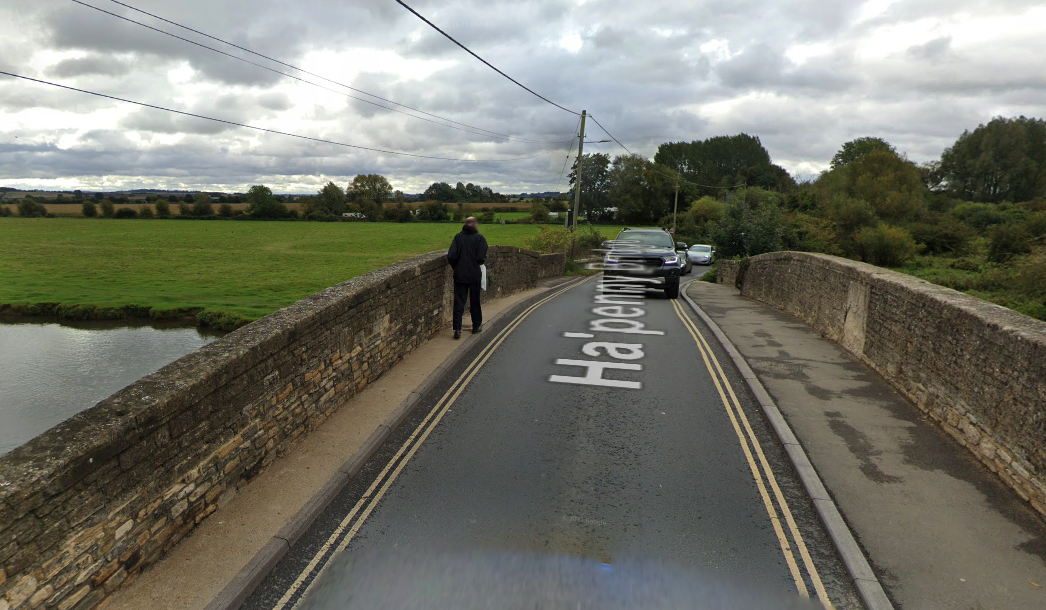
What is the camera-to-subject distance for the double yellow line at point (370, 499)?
12.6ft

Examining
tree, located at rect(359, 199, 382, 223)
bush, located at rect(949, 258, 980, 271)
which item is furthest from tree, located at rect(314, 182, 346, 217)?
bush, located at rect(949, 258, 980, 271)

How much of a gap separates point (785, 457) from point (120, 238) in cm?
7052

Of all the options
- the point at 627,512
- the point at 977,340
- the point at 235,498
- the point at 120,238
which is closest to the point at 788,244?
the point at 977,340

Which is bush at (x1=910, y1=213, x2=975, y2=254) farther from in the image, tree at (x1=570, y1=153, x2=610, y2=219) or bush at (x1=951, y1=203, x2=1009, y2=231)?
tree at (x1=570, y1=153, x2=610, y2=219)

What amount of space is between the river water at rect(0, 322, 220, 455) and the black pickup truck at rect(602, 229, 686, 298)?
1270 centimetres

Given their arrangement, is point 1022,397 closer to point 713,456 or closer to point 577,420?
point 713,456

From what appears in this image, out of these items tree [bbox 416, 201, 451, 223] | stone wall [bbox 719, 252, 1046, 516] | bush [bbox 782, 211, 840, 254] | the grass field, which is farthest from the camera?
→ tree [bbox 416, 201, 451, 223]

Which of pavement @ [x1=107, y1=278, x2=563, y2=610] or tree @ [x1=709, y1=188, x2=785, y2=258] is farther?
tree @ [x1=709, y1=188, x2=785, y2=258]

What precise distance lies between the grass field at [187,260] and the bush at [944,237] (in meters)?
28.0

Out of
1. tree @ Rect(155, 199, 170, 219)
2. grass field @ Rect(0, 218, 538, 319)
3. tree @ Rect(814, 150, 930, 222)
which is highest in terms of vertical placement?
tree @ Rect(814, 150, 930, 222)

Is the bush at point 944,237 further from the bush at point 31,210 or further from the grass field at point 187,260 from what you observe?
the bush at point 31,210

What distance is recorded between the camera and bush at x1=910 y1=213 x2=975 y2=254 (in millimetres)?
30516

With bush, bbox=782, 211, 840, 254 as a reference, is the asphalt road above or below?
below

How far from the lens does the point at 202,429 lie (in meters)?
4.27
